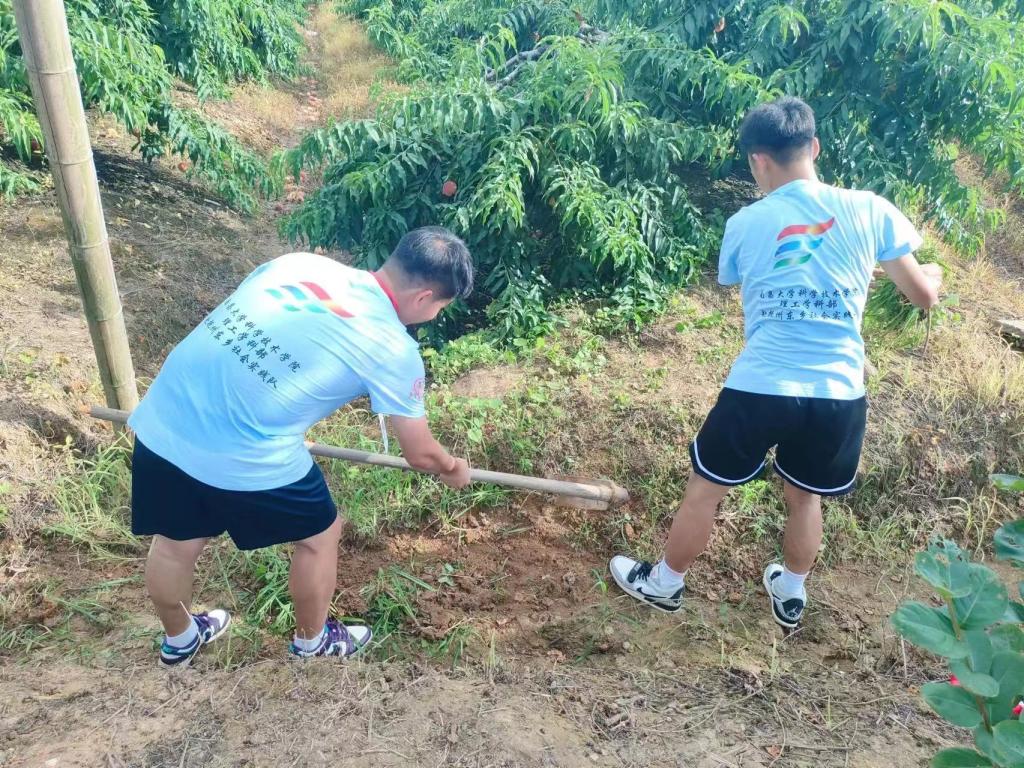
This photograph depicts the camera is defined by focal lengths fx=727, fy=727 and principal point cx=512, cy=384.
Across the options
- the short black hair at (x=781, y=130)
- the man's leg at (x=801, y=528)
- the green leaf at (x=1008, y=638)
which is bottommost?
the man's leg at (x=801, y=528)

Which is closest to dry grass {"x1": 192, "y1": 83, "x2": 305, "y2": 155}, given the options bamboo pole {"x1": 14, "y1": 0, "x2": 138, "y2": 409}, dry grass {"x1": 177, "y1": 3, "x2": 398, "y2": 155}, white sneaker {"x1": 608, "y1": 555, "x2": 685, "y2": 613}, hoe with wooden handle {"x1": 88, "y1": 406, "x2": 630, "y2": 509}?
dry grass {"x1": 177, "y1": 3, "x2": 398, "y2": 155}

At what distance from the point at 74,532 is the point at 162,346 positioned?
1.70 metres

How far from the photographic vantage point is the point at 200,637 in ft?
8.04

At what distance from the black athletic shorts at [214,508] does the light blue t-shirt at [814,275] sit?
140 cm

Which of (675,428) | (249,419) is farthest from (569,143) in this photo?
(249,419)

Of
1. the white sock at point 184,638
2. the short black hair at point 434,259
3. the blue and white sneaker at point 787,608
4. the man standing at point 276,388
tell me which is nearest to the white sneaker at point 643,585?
the blue and white sneaker at point 787,608

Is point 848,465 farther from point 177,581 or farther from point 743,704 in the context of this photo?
point 177,581

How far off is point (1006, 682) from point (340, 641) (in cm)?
203

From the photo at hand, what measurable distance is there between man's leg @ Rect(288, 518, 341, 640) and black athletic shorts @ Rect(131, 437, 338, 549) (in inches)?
2.5

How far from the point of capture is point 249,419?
192cm

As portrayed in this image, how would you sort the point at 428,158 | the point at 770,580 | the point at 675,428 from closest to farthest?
the point at 770,580, the point at 675,428, the point at 428,158

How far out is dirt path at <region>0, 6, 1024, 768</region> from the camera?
2.03 m

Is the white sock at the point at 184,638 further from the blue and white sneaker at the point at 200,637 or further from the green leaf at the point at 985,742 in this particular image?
the green leaf at the point at 985,742

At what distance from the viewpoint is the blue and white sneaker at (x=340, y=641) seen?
2.43m
